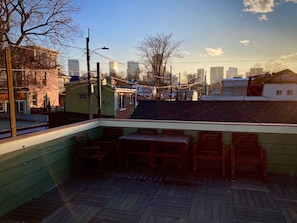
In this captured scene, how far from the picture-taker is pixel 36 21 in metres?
13.5

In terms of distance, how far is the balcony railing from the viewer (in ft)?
8.98

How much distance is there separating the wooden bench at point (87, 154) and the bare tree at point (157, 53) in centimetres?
2431

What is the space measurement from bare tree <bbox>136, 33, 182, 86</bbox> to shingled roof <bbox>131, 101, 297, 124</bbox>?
1997 centimetres

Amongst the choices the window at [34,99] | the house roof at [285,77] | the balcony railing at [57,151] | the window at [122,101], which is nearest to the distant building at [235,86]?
the house roof at [285,77]

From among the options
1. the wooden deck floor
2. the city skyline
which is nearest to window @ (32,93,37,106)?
the city skyline

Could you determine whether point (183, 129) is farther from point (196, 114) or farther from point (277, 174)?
point (196, 114)

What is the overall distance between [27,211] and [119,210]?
106 centimetres

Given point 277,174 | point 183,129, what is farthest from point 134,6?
point 277,174

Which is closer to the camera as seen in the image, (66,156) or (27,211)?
(27,211)

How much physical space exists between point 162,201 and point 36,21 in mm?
A: 13873

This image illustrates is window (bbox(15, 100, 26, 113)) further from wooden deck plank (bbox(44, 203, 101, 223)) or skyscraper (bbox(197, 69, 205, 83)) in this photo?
skyscraper (bbox(197, 69, 205, 83))

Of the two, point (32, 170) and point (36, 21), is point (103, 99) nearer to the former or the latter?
point (36, 21)

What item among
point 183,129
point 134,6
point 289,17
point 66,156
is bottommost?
point 66,156

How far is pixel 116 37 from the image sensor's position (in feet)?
49.8
